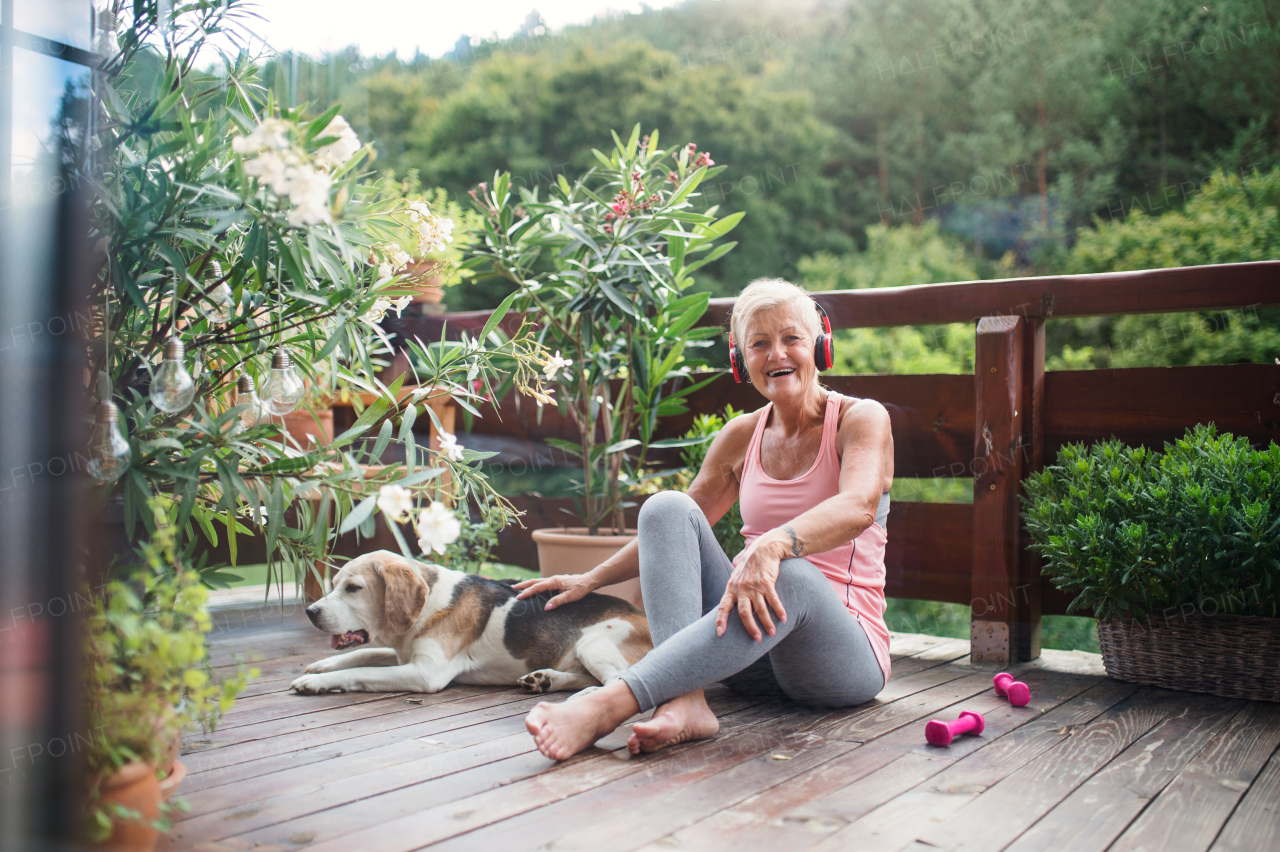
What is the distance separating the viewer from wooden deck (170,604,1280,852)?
4.80ft

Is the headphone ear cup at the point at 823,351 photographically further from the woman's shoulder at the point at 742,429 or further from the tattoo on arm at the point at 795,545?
the tattoo on arm at the point at 795,545

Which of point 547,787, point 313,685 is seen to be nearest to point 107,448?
point 547,787

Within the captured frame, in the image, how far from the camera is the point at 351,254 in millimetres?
1693

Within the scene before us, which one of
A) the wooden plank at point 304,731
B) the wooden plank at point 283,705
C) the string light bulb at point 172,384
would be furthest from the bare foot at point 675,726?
the string light bulb at point 172,384

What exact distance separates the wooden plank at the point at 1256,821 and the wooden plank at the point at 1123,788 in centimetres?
13

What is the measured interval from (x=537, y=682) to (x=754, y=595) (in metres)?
0.82

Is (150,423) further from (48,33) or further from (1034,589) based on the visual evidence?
(1034,589)

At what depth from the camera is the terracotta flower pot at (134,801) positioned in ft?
4.11

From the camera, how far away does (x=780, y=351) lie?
2.24 metres

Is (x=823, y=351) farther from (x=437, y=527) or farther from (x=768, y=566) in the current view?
(x=437, y=527)

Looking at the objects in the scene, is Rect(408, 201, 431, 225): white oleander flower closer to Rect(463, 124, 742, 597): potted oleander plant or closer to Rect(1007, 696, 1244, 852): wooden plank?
Rect(463, 124, 742, 597): potted oleander plant

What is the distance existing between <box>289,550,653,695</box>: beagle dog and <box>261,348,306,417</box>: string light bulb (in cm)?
68

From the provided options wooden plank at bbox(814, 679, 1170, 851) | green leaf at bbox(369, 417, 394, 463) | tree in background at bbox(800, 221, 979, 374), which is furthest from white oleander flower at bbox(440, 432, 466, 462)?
tree in background at bbox(800, 221, 979, 374)

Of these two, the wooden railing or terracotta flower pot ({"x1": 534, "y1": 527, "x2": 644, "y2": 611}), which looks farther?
terracotta flower pot ({"x1": 534, "y1": 527, "x2": 644, "y2": 611})
